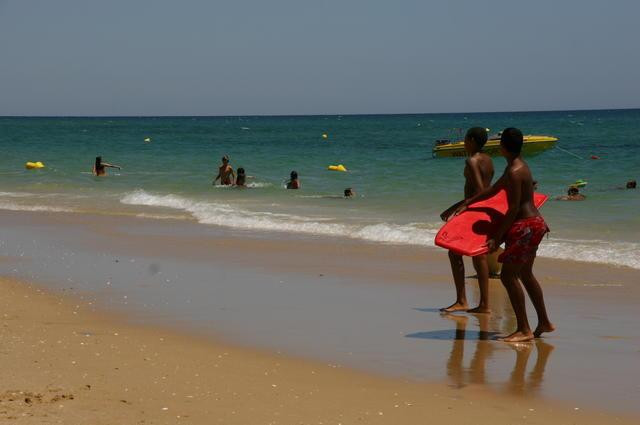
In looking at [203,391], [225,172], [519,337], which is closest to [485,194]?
[519,337]

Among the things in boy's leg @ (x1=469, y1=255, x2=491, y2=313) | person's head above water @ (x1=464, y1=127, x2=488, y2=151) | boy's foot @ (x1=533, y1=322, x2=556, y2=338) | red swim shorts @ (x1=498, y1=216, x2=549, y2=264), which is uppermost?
person's head above water @ (x1=464, y1=127, x2=488, y2=151)

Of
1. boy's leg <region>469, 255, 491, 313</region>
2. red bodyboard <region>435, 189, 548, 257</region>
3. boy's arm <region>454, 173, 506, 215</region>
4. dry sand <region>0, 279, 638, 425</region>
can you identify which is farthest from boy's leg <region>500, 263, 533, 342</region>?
dry sand <region>0, 279, 638, 425</region>

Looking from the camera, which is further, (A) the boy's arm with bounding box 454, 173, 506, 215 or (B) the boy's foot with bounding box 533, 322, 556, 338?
(B) the boy's foot with bounding box 533, 322, 556, 338

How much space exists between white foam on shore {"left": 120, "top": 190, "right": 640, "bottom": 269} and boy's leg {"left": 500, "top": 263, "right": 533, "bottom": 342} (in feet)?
15.1

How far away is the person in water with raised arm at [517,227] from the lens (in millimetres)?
7207

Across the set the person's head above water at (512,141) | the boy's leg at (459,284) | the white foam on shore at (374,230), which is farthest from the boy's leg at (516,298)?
the white foam on shore at (374,230)

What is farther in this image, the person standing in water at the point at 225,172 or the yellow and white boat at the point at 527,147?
the yellow and white boat at the point at 527,147

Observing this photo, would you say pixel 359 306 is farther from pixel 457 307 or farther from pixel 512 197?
pixel 512 197

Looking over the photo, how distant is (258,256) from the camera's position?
12383 mm

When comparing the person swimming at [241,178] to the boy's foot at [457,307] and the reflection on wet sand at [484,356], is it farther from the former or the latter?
the reflection on wet sand at [484,356]

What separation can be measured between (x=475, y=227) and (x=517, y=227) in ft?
1.21

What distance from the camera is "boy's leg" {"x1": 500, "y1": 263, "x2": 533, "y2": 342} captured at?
7340mm

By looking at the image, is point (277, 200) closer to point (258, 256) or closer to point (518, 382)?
point (258, 256)

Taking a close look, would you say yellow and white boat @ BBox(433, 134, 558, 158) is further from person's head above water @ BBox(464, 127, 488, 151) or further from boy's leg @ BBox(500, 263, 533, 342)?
boy's leg @ BBox(500, 263, 533, 342)
